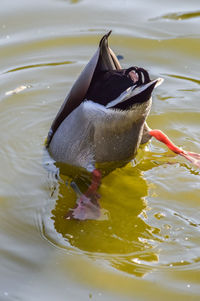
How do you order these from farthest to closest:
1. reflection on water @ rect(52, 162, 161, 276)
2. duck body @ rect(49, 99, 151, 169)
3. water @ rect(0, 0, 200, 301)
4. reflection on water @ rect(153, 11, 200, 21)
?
reflection on water @ rect(153, 11, 200, 21), duck body @ rect(49, 99, 151, 169), reflection on water @ rect(52, 162, 161, 276), water @ rect(0, 0, 200, 301)

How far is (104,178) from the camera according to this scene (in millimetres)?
4828

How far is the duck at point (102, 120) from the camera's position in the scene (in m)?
4.08

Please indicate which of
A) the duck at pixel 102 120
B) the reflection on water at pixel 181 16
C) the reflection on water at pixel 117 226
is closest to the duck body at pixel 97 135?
the duck at pixel 102 120

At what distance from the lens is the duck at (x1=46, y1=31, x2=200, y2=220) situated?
408cm

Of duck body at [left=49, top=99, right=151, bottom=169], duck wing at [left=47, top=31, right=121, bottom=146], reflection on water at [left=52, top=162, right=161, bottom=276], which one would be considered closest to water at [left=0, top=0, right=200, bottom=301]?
reflection on water at [left=52, top=162, right=161, bottom=276]

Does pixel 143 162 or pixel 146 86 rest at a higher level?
pixel 146 86

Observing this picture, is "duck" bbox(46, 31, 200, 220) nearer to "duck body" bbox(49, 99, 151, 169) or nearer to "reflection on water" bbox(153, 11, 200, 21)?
"duck body" bbox(49, 99, 151, 169)

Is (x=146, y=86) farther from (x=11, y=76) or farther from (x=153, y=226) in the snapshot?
(x=11, y=76)

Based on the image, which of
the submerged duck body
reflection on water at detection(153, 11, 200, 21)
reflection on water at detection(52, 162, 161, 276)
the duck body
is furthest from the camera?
reflection on water at detection(153, 11, 200, 21)

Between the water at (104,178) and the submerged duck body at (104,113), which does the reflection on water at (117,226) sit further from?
the submerged duck body at (104,113)

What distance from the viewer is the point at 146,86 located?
3.96 metres

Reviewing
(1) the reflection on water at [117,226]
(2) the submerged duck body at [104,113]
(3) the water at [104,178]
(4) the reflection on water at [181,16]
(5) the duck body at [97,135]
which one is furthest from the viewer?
(4) the reflection on water at [181,16]

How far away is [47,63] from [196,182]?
2.71 m

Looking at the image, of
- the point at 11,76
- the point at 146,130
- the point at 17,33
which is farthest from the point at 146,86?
the point at 17,33
